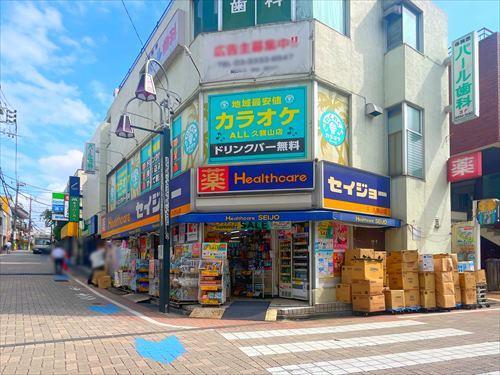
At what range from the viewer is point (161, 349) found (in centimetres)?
680

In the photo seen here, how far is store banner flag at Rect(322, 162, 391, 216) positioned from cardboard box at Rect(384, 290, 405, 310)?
2362mm

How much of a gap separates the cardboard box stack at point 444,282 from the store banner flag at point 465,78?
5.18 meters

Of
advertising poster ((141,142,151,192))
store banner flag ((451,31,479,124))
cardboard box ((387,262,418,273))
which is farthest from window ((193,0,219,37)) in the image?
cardboard box ((387,262,418,273))

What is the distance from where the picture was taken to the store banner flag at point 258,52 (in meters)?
11.6

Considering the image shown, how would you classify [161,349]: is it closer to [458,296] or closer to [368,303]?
[368,303]

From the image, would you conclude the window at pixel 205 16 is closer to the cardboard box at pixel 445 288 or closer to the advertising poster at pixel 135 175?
the advertising poster at pixel 135 175

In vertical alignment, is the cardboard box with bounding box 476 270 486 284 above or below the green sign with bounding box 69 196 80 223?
below

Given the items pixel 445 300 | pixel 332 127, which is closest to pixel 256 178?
pixel 332 127

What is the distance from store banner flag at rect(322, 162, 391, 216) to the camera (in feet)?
36.4

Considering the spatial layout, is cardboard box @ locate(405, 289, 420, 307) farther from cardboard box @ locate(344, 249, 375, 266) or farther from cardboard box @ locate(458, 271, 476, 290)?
cardboard box @ locate(458, 271, 476, 290)

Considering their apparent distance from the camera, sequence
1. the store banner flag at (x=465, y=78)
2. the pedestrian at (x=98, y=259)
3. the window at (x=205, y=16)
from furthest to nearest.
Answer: the store banner flag at (x=465, y=78)
the window at (x=205, y=16)
the pedestrian at (x=98, y=259)

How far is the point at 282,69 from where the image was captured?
11.6 metres

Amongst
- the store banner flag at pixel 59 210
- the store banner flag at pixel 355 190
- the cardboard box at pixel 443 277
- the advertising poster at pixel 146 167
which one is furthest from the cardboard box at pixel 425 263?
the advertising poster at pixel 146 167

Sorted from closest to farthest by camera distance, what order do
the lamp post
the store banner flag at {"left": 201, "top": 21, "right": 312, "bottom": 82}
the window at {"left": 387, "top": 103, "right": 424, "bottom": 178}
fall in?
1. the lamp post
2. the store banner flag at {"left": 201, "top": 21, "right": 312, "bottom": 82}
3. the window at {"left": 387, "top": 103, "right": 424, "bottom": 178}
